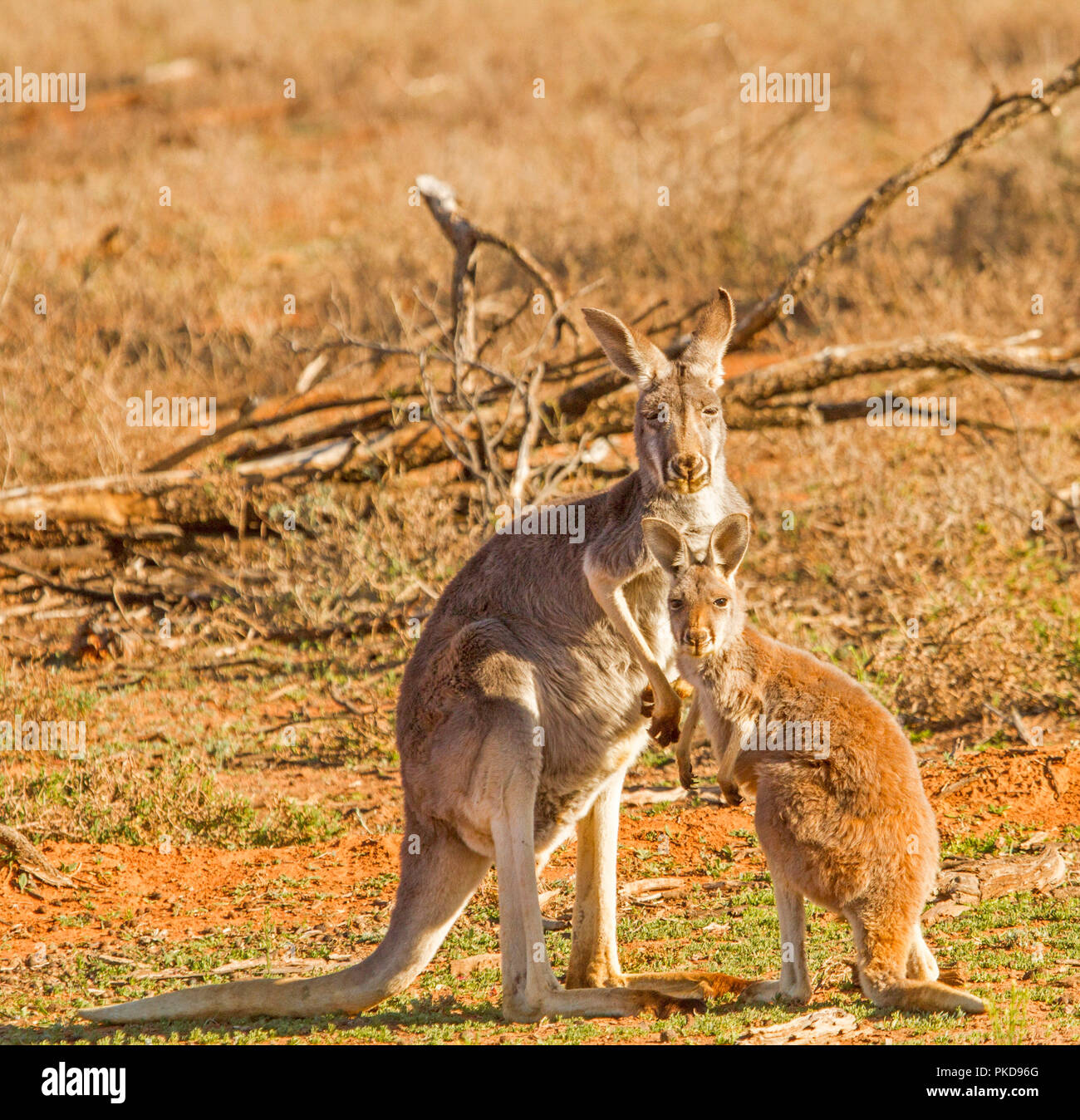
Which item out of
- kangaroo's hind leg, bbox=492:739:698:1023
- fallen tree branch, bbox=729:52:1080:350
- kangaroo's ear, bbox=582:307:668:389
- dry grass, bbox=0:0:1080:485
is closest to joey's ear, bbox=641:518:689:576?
kangaroo's ear, bbox=582:307:668:389

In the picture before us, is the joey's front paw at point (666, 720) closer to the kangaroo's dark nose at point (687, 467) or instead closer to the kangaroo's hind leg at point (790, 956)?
the kangaroo's hind leg at point (790, 956)

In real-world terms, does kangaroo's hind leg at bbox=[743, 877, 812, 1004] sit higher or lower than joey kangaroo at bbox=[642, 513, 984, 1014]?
lower

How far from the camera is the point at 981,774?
6.61m

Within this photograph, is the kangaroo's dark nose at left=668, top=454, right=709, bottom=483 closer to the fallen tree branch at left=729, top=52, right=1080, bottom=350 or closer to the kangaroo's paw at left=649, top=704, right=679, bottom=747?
the kangaroo's paw at left=649, top=704, right=679, bottom=747

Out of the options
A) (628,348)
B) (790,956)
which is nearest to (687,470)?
(628,348)

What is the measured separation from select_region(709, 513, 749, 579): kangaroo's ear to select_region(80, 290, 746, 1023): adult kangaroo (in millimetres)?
113

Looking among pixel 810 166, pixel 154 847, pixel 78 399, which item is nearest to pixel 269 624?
pixel 154 847

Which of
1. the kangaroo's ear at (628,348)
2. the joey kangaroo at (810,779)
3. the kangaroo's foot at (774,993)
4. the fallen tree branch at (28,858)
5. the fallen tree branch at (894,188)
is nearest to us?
the joey kangaroo at (810,779)

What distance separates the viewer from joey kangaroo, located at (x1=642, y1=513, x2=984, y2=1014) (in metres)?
4.36

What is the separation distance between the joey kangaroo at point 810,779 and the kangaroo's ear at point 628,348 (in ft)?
2.25

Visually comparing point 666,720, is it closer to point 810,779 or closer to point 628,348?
point 810,779

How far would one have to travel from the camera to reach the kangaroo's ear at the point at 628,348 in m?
5.16

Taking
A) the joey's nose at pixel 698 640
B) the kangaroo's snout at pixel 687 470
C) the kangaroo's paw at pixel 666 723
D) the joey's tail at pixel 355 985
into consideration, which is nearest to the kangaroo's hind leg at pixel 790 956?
the kangaroo's paw at pixel 666 723
